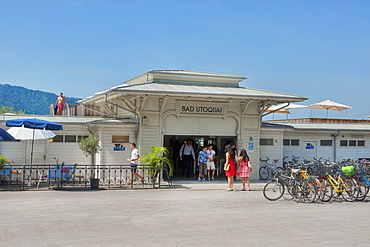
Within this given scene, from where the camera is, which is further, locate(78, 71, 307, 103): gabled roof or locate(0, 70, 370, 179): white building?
locate(0, 70, 370, 179): white building

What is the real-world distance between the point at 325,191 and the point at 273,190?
1.59 metres

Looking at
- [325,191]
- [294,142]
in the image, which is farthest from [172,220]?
[294,142]

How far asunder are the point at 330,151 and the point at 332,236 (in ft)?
55.2

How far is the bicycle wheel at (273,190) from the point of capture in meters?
15.2

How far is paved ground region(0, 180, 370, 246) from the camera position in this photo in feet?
29.9

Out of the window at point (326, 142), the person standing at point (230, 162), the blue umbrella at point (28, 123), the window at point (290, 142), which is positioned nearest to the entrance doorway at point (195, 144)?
the window at point (290, 142)

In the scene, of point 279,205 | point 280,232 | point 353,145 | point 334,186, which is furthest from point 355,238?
point 353,145

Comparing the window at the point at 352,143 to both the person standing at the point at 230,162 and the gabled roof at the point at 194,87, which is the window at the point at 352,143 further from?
the person standing at the point at 230,162

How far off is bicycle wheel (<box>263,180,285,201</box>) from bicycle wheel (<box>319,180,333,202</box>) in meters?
1.20

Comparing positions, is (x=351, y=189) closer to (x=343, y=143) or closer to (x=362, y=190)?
(x=362, y=190)

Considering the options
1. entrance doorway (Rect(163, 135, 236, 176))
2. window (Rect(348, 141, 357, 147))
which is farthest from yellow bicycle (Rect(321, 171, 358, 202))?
window (Rect(348, 141, 357, 147))

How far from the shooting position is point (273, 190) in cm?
1523

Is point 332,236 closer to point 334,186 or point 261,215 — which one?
point 261,215

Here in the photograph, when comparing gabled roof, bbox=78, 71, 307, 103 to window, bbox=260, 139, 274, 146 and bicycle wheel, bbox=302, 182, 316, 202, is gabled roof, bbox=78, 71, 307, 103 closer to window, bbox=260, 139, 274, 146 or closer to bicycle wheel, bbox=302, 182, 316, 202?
window, bbox=260, 139, 274, 146
